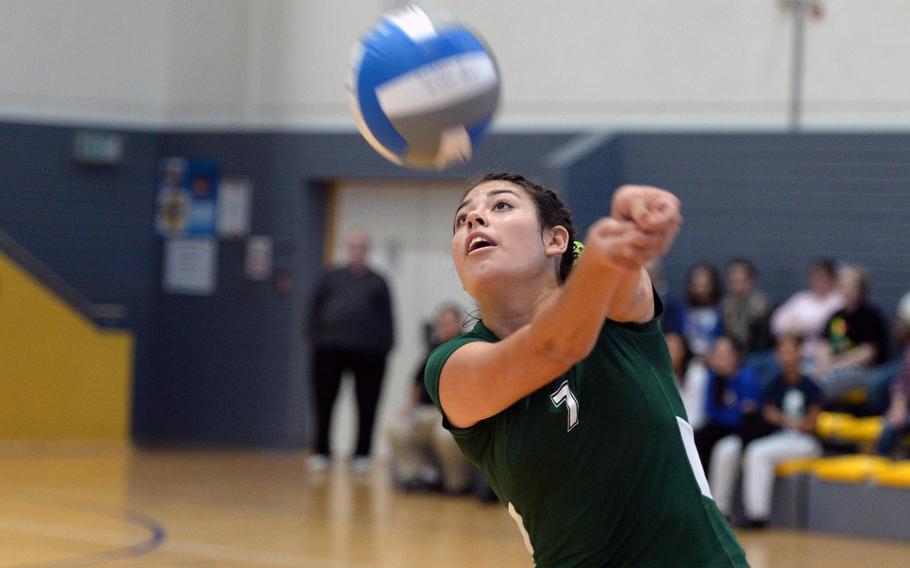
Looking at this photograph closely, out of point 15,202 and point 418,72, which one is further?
point 15,202

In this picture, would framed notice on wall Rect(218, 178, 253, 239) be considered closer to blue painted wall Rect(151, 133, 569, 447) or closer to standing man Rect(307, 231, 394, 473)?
blue painted wall Rect(151, 133, 569, 447)

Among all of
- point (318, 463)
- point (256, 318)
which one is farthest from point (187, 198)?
point (318, 463)

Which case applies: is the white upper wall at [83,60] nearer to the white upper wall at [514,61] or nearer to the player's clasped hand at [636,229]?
the white upper wall at [514,61]

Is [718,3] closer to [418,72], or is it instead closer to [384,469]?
[384,469]

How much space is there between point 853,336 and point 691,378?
1278 mm

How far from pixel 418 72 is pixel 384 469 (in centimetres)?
923

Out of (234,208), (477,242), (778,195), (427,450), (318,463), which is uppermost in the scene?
(778,195)

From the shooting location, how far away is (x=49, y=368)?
42.9 ft

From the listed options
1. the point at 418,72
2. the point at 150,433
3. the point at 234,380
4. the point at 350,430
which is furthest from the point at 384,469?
the point at 418,72

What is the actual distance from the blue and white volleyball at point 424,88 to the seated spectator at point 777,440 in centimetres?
620

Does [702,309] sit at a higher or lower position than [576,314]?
lower

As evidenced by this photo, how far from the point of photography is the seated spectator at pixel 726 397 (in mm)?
9172

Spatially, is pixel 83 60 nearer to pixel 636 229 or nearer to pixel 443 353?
pixel 443 353

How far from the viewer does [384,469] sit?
11992 millimetres
